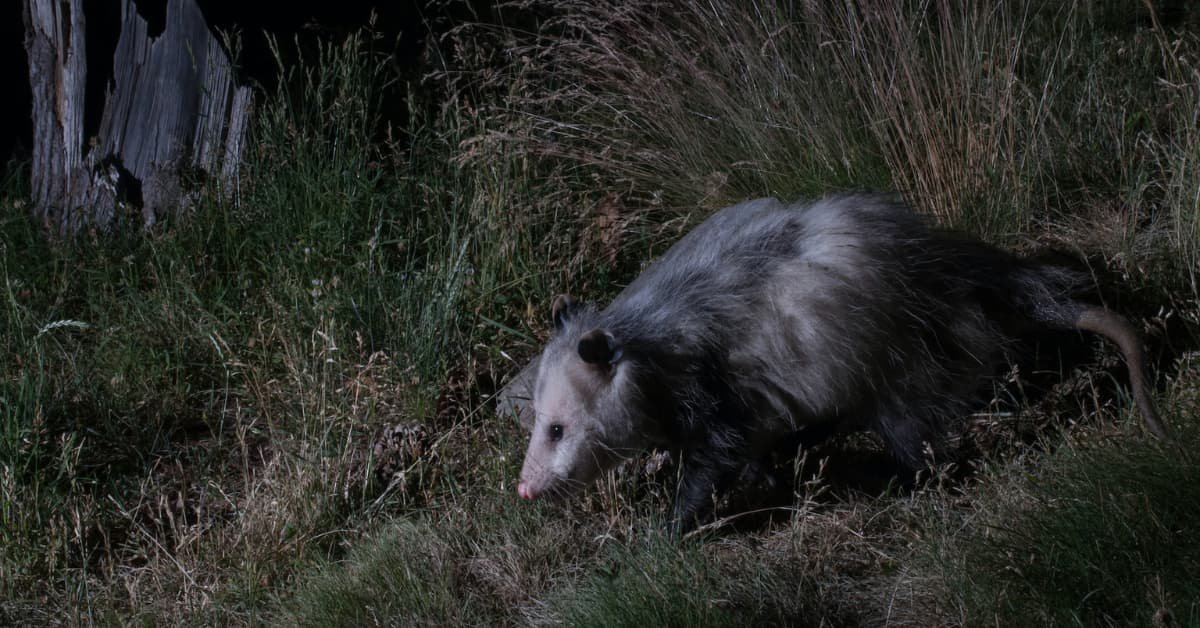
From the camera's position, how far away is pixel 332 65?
4.35 metres

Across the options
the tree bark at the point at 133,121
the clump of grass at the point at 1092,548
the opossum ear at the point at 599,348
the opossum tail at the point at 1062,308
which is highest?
the tree bark at the point at 133,121

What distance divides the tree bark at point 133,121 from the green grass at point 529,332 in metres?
0.17

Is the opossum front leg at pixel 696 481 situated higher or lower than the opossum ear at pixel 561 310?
lower

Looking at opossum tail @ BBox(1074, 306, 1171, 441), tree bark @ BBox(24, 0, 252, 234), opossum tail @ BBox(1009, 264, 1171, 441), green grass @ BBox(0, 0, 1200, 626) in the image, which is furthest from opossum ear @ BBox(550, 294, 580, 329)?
tree bark @ BBox(24, 0, 252, 234)

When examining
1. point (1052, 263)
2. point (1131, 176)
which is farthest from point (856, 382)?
point (1131, 176)

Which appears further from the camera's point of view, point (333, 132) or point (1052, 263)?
point (333, 132)

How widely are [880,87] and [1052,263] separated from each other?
857mm

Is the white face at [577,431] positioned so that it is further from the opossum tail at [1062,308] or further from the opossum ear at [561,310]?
the opossum tail at [1062,308]

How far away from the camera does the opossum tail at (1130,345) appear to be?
3.00m

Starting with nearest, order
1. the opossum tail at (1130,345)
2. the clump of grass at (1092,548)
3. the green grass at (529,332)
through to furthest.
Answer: the clump of grass at (1092,548) < the green grass at (529,332) < the opossum tail at (1130,345)

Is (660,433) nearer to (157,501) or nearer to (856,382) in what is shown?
(856,382)

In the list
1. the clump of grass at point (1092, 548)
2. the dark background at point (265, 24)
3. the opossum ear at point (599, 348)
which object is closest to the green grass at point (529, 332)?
the clump of grass at point (1092, 548)

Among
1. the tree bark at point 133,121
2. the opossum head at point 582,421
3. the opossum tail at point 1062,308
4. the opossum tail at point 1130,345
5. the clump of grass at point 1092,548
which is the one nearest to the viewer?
the clump of grass at point 1092,548

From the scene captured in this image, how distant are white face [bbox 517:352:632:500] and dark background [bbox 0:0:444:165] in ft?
6.35
